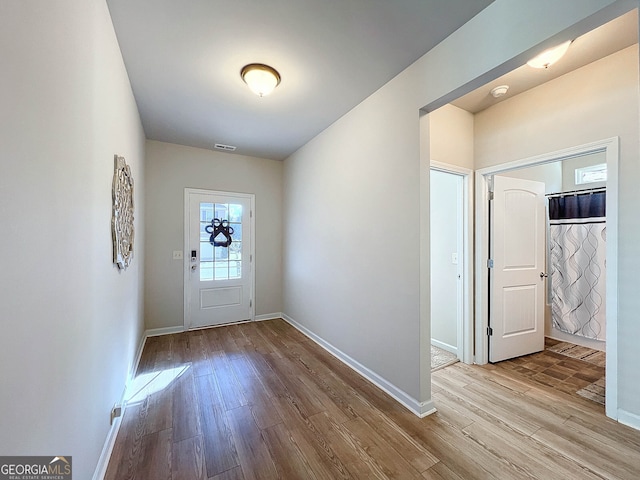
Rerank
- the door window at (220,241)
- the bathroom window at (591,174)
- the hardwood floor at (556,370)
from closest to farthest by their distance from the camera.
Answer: the hardwood floor at (556,370), the bathroom window at (591,174), the door window at (220,241)

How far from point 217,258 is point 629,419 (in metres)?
Result: 4.49

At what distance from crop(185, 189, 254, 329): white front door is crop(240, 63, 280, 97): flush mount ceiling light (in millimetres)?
2202

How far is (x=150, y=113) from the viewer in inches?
112

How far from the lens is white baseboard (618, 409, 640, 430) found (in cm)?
181

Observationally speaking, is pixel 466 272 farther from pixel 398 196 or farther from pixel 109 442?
pixel 109 442

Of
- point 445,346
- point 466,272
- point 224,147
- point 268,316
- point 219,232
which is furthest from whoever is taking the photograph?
point 268,316

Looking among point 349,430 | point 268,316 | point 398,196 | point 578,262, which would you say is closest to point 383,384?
point 349,430

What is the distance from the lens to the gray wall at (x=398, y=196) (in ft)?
4.84

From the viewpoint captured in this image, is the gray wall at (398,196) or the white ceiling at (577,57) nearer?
the gray wall at (398,196)

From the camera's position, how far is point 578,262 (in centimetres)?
341

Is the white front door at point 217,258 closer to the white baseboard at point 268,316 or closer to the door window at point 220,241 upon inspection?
the door window at point 220,241

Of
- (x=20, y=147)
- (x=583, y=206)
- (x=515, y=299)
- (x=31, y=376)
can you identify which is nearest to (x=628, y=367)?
(x=515, y=299)

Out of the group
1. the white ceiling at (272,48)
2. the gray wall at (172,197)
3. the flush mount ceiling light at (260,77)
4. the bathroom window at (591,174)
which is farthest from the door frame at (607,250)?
the gray wall at (172,197)

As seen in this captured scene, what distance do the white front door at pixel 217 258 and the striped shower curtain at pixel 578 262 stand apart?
4.46 m
